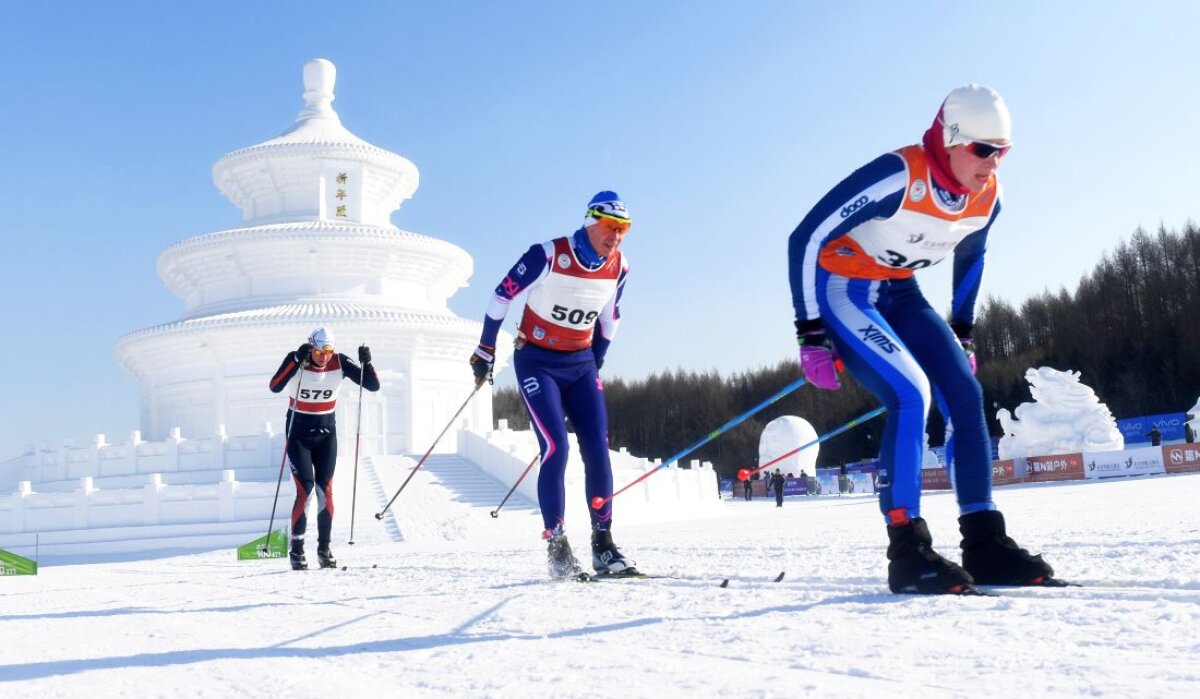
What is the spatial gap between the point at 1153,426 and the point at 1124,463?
12.8 metres

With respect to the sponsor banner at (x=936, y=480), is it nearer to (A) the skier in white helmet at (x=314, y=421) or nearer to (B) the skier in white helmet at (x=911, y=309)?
(A) the skier in white helmet at (x=314, y=421)

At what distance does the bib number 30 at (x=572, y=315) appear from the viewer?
566 cm

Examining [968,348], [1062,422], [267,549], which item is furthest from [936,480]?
[968,348]

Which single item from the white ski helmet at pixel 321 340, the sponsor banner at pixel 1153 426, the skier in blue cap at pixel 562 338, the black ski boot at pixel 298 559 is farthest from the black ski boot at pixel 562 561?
the sponsor banner at pixel 1153 426

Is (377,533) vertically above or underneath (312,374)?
underneath

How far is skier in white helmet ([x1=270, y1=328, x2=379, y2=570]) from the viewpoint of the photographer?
27.7ft

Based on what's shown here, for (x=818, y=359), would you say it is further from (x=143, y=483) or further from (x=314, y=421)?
(x=143, y=483)

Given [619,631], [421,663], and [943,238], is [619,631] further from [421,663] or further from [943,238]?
[943,238]

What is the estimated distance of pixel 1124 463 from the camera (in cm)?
2839

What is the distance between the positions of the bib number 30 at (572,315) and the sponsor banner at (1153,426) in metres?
37.7

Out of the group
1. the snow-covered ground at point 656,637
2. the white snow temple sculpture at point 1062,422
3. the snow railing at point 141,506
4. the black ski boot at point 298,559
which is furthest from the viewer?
the white snow temple sculpture at point 1062,422

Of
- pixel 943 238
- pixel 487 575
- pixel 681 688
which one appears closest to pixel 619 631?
pixel 681 688

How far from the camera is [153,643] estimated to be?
136 inches

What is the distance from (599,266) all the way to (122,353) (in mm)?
26784
